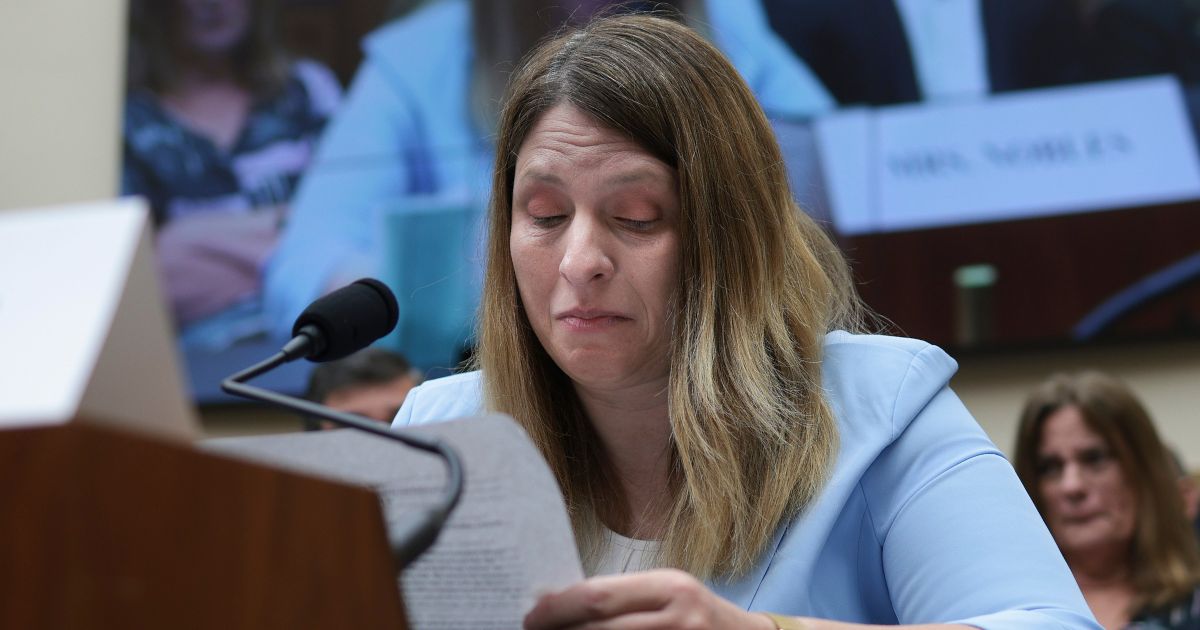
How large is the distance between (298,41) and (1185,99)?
8.43 feet

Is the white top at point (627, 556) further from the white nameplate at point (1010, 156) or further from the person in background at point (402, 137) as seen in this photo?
the person in background at point (402, 137)

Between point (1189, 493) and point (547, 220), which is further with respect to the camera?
point (1189, 493)

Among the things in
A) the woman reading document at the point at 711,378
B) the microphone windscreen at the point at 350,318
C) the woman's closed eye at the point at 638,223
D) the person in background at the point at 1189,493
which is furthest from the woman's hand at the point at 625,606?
the person in background at the point at 1189,493

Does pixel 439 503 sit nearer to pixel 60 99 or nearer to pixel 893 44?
pixel 893 44

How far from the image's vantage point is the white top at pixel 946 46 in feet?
11.3

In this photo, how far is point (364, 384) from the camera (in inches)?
109

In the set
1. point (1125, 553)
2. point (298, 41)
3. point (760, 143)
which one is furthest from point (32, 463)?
point (298, 41)

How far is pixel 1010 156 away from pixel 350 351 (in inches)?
103

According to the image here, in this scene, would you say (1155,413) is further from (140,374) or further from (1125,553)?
(140,374)

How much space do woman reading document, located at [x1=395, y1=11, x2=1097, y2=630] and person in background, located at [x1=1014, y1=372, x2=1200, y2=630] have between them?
4.66ft

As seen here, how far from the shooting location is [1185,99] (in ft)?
10.7

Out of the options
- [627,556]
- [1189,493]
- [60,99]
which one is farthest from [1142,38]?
[60,99]

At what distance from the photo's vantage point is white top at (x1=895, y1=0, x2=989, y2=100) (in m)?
3.43

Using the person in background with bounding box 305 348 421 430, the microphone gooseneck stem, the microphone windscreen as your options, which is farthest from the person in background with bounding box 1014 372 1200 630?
the microphone gooseneck stem
